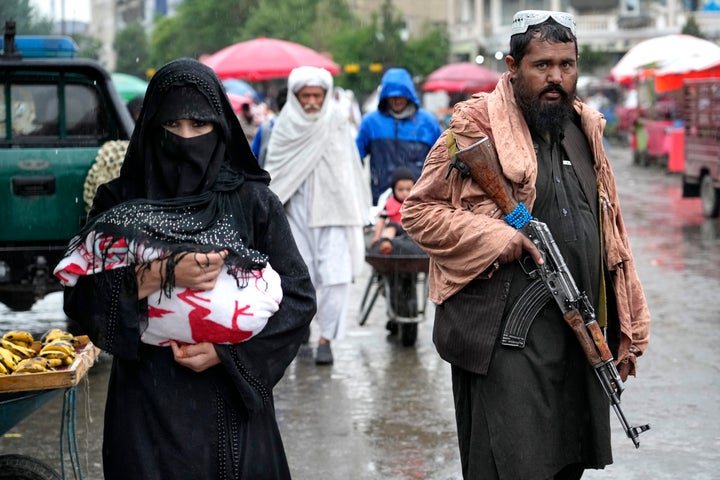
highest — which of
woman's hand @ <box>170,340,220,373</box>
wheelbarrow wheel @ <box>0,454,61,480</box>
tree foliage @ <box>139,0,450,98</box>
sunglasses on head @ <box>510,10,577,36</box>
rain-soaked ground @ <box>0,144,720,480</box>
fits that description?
tree foliage @ <box>139,0,450,98</box>

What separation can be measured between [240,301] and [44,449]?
3.43 metres

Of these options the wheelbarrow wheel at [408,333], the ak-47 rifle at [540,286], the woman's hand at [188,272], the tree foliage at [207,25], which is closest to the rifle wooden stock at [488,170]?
the ak-47 rifle at [540,286]

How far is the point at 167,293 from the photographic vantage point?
3.32 meters

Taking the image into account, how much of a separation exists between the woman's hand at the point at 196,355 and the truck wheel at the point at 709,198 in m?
15.2

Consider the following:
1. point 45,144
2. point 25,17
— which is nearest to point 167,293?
point 45,144

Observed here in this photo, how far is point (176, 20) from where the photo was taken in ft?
246

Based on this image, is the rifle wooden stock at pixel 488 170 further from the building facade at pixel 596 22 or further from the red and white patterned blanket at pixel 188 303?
the building facade at pixel 596 22

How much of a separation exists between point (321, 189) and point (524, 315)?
4.60 m

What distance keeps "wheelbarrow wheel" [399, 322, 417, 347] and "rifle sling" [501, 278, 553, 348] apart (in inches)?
195

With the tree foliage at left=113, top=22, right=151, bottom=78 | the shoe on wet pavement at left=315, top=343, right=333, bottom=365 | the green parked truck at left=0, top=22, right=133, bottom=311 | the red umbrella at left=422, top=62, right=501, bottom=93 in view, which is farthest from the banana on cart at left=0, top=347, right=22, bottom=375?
the tree foliage at left=113, top=22, right=151, bottom=78

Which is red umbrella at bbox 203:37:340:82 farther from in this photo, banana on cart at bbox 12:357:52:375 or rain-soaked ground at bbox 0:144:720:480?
banana on cart at bbox 12:357:52:375

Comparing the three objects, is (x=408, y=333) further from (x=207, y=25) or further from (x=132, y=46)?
(x=132, y=46)

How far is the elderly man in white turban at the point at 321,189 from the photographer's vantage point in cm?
834

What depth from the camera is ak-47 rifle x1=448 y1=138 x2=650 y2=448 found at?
3828 mm
